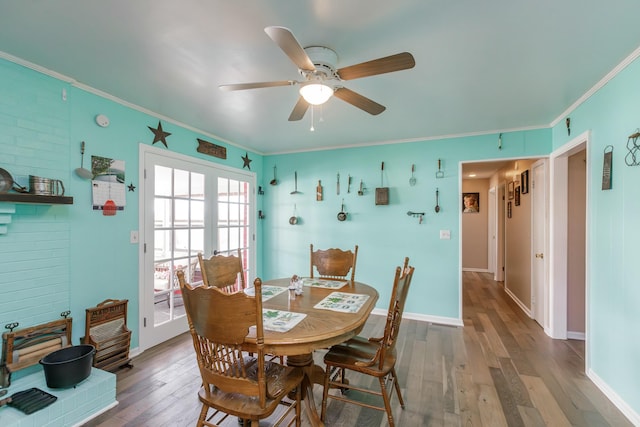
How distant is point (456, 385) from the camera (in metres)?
2.36

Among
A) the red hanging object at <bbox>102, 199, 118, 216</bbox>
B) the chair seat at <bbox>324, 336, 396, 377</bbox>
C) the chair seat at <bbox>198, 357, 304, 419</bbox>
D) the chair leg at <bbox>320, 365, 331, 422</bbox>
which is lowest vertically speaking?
the chair leg at <bbox>320, 365, 331, 422</bbox>

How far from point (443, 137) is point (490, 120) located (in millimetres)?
673

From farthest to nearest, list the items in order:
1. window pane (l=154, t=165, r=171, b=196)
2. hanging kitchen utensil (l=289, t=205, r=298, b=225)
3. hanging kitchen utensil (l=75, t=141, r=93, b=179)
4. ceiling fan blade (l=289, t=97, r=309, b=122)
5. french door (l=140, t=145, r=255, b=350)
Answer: hanging kitchen utensil (l=289, t=205, r=298, b=225)
window pane (l=154, t=165, r=171, b=196)
french door (l=140, t=145, r=255, b=350)
hanging kitchen utensil (l=75, t=141, r=93, b=179)
ceiling fan blade (l=289, t=97, r=309, b=122)

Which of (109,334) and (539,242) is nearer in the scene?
(109,334)

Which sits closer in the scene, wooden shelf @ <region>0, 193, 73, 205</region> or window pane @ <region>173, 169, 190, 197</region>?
wooden shelf @ <region>0, 193, 73, 205</region>

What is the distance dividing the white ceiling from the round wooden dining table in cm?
165

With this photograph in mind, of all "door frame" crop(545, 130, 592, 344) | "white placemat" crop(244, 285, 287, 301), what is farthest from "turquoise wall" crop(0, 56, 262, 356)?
"door frame" crop(545, 130, 592, 344)

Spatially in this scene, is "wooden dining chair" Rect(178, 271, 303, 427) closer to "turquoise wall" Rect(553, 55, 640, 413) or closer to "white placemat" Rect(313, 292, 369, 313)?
"white placemat" Rect(313, 292, 369, 313)

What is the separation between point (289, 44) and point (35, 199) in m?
2.04

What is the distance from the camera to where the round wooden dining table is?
4.72 ft

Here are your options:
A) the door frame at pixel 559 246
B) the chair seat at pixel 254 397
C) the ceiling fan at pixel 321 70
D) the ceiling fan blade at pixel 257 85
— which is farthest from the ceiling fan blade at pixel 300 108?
the door frame at pixel 559 246

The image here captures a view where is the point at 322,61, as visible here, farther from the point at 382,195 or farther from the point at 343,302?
the point at 382,195

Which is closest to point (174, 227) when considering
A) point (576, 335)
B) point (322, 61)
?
point (322, 61)

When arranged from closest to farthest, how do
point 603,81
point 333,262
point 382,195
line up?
point 603,81, point 333,262, point 382,195
